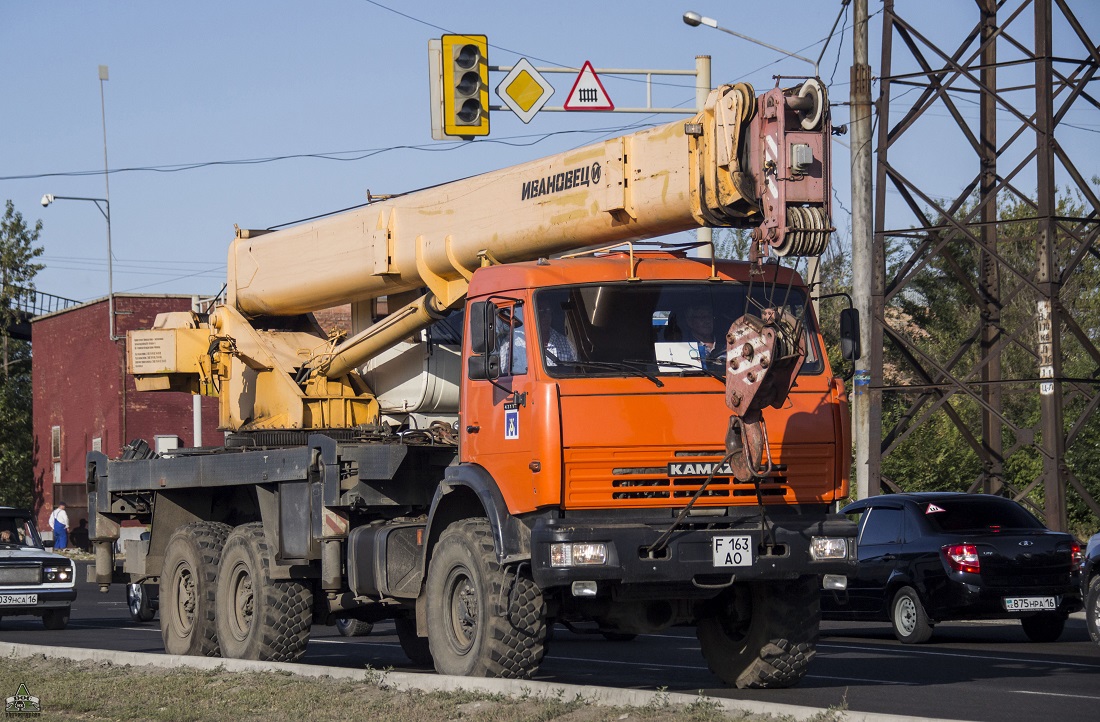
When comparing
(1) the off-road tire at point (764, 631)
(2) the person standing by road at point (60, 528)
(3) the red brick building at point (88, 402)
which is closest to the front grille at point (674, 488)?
(1) the off-road tire at point (764, 631)

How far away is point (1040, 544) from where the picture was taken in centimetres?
1658

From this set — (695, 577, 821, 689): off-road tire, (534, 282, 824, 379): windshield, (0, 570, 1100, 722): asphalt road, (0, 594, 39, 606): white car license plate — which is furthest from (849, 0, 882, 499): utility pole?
(534, 282, 824, 379): windshield

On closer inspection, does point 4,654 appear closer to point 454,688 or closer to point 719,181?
point 454,688

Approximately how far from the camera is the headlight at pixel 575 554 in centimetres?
1034

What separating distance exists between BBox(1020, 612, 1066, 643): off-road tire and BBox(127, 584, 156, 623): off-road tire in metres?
10.9

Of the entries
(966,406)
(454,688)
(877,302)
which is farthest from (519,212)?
(966,406)

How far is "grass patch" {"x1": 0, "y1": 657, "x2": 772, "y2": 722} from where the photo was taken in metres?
9.68

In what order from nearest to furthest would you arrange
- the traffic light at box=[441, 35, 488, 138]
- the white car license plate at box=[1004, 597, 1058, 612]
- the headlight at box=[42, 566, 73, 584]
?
the white car license plate at box=[1004, 597, 1058, 612] → the traffic light at box=[441, 35, 488, 138] → the headlight at box=[42, 566, 73, 584]

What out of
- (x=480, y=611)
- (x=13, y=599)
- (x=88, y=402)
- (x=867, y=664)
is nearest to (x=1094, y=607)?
(x=867, y=664)

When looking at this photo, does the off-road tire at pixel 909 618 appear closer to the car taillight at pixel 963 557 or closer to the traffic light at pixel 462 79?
the car taillight at pixel 963 557

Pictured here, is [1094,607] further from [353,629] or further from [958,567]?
[353,629]

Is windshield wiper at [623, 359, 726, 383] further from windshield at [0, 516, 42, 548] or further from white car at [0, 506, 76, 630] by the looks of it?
windshield at [0, 516, 42, 548]

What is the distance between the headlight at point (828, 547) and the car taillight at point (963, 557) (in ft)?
19.4

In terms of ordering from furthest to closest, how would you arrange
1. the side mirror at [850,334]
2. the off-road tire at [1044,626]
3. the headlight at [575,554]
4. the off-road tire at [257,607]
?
the off-road tire at [1044,626], the off-road tire at [257,607], the side mirror at [850,334], the headlight at [575,554]
